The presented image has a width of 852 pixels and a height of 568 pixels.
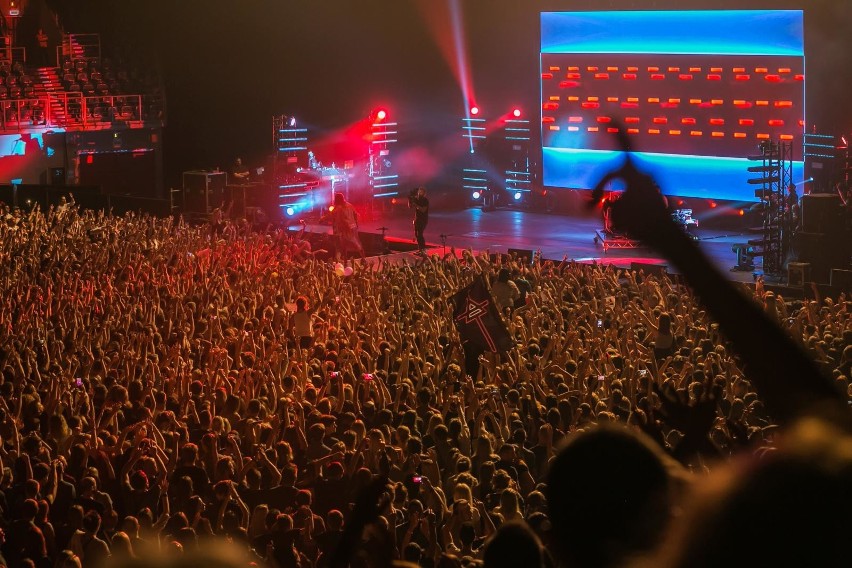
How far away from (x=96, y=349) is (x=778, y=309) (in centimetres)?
625

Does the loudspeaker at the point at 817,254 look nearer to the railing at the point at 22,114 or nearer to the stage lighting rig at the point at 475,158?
the stage lighting rig at the point at 475,158

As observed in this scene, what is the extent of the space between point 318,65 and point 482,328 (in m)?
19.3

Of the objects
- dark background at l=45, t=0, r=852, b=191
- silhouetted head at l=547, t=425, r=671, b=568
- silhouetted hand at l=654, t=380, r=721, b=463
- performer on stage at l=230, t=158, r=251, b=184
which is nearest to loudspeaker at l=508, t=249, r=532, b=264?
performer on stage at l=230, t=158, r=251, b=184

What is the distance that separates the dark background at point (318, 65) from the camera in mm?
25906

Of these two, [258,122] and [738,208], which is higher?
[258,122]

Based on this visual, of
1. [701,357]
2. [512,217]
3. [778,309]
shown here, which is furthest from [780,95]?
[701,357]

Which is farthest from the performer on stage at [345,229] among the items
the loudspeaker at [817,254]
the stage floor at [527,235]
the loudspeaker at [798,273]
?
the loudspeaker at [817,254]

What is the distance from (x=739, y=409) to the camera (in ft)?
22.0

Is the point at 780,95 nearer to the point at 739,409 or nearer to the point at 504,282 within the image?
the point at 504,282

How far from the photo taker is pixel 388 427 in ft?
20.7

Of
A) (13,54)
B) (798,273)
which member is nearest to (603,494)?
(798,273)

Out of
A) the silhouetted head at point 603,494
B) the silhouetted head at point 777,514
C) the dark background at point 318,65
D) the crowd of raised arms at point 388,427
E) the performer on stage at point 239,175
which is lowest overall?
the crowd of raised arms at point 388,427

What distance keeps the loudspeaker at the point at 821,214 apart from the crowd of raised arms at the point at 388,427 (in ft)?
12.4

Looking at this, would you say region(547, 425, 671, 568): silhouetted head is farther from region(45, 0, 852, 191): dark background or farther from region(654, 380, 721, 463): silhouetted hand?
region(45, 0, 852, 191): dark background
